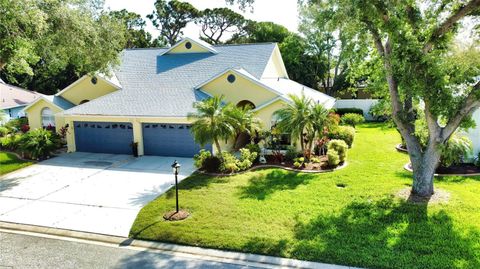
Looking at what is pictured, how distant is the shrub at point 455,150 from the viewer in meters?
15.8

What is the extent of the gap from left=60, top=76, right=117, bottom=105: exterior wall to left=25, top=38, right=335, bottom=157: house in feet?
0.21

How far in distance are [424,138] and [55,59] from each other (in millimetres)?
17837

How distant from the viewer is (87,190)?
49.9 ft

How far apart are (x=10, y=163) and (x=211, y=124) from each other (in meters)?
11.6

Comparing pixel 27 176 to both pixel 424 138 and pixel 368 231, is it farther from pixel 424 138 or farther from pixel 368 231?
pixel 424 138

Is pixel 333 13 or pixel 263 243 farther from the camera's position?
pixel 333 13

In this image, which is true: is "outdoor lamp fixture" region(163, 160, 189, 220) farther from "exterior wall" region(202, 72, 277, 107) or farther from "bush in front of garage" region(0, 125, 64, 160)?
"bush in front of garage" region(0, 125, 64, 160)

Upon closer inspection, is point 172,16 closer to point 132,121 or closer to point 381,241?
point 132,121

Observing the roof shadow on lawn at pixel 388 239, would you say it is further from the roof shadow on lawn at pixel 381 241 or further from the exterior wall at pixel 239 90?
the exterior wall at pixel 239 90

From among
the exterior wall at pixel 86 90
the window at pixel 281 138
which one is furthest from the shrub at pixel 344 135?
the exterior wall at pixel 86 90

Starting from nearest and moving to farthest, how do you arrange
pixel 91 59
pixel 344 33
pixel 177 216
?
1. pixel 177 216
2. pixel 344 33
3. pixel 91 59

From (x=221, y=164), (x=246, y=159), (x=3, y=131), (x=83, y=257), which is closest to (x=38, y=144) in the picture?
(x=3, y=131)

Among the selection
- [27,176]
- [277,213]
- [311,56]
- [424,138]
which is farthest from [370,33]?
[311,56]

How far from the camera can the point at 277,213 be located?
12023 millimetres
